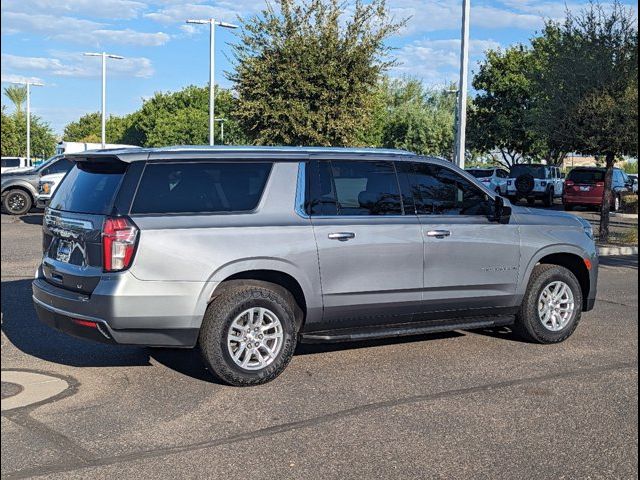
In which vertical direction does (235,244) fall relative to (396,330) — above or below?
above

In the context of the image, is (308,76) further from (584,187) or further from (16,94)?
(16,94)

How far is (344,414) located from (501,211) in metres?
2.74

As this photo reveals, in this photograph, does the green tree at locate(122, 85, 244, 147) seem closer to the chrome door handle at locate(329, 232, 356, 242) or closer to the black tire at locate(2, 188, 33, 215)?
the black tire at locate(2, 188, 33, 215)

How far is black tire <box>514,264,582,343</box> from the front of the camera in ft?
24.1

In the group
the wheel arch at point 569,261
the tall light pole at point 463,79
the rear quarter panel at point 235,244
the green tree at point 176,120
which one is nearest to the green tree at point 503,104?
the green tree at point 176,120

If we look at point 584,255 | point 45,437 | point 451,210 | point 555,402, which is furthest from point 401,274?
point 45,437

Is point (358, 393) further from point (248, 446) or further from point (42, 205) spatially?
point (42, 205)

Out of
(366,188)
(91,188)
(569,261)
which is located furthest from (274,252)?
(569,261)

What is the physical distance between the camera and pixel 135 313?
5.50 m

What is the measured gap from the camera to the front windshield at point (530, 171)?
34281mm

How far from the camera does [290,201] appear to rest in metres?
6.22

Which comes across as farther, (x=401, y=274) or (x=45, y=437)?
(x=401, y=274)

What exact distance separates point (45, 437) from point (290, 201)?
8.39ft

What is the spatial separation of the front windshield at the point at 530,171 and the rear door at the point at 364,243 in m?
28.7
